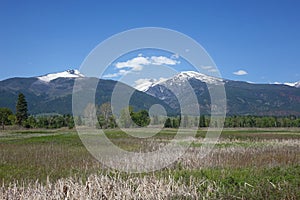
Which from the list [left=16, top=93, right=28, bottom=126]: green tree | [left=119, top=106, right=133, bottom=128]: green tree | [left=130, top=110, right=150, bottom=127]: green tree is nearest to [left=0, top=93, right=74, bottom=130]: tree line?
[left=16, top=93, right=28, bottom=126]: green tree

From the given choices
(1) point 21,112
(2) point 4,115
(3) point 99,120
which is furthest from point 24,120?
(3) point 99,120

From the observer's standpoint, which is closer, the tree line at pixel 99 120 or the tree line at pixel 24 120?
the tree line at pixel 99 120

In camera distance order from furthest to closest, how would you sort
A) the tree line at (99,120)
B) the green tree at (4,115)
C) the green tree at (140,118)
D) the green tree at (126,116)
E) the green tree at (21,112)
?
1. the green tree at (4,115)
2. the green tree at (21,112)
3. the tree line at (99,120)
4. the green tree at (140,118)
5. the green tree at (126,116)

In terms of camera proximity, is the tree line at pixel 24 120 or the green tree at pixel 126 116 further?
the tree line at pixel 24 120

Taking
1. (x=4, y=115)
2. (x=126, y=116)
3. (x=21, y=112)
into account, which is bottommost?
(x=126, y=116)

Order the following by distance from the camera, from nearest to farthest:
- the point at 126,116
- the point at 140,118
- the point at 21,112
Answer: the point at 126,116 → the point at 140,118 → the point at 21,112

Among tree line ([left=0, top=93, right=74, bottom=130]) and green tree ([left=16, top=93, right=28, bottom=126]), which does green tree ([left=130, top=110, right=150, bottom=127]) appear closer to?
tree line ([left=0, top=93, right=74, bottom=130])

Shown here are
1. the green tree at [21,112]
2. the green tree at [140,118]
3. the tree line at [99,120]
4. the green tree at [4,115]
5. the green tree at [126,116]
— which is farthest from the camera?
the green tree at [4,115]

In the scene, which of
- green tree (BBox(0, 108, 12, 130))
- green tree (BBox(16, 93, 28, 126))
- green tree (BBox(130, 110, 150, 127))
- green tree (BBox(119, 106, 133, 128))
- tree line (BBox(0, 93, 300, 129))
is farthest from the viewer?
green tree (BBox(0, 108, 12, 130))

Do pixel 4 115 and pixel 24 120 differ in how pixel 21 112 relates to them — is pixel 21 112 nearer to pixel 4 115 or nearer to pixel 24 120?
pixel 24 120

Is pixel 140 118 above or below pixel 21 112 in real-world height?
below

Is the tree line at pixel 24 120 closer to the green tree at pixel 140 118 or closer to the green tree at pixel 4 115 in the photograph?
the green tree at pixel 4 115

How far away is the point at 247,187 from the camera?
9305 millimetres

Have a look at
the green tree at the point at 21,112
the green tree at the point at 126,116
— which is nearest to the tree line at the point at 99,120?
the green tree at the point at 21,112
